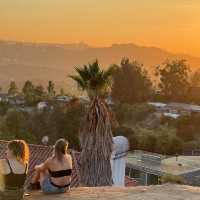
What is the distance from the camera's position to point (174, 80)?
234ft

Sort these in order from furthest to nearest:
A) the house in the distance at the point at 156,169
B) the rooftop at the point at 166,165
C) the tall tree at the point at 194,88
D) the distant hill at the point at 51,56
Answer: the distant hill at the point at 51,56 → the tall tree at the point at 194,88 → the rooftop at the point at 166,165 → the house in the distance at the point at 156,169

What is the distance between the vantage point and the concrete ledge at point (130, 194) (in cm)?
821

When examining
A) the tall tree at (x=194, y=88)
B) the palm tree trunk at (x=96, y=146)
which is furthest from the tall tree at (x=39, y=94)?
the palm tree trunk at (x=96, y=146)

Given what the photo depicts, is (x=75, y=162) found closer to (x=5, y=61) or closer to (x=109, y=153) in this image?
(x=109, y=153)

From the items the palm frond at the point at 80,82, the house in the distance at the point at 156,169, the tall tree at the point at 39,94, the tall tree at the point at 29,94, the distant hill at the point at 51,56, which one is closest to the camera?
the palm frond at the point at 80,82

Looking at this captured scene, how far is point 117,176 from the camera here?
693 inches

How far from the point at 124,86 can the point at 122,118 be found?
14.7 m

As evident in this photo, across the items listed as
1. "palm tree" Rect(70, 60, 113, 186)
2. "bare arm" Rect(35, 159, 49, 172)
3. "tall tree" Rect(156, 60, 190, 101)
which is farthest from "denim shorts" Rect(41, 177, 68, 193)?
"tall tree" Rect(156, 60, 190, 101)

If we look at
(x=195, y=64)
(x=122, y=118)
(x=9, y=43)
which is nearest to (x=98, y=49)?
(x=9, y=43)

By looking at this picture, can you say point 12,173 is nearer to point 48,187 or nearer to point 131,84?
point 48,187

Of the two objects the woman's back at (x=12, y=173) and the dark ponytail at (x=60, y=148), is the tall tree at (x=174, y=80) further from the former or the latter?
the woman's back at (x=12, y=173)

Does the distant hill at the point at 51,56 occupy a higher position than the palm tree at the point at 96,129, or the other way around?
Answer: the distant hill at the point at 51,56

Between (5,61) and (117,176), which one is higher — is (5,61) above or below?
above

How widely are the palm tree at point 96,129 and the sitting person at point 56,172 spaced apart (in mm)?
6855
